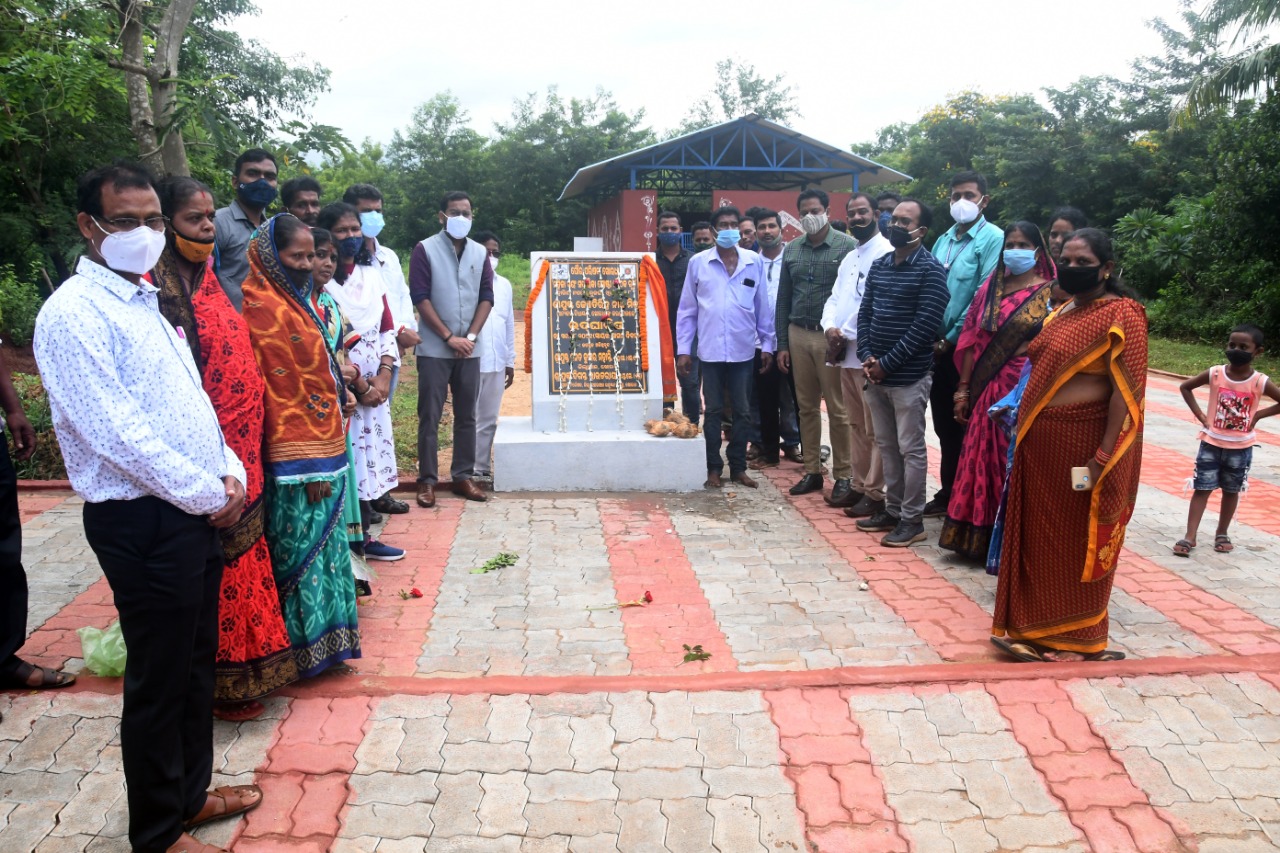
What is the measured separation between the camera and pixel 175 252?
3.11m

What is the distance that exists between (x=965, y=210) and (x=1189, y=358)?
41.2 ft

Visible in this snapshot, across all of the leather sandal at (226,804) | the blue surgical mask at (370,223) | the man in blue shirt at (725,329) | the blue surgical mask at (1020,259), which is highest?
the blue surgical mask at (370,223)

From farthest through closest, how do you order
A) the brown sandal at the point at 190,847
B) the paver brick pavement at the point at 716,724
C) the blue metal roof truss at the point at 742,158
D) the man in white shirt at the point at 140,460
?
the blue metal roof truss at the point at 742,158 → the paver brick pavement at the point at 716,724 → the brown sandal at the point at 190,847 → the man in white shirt at the point at 140,460

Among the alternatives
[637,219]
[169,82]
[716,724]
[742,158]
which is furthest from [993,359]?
[637,219]

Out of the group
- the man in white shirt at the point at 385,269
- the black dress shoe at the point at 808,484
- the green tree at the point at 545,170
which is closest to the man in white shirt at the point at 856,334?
the black dress shoe at the point at 808,484

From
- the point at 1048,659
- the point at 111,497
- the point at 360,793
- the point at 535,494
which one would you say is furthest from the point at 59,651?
the point at 1048,659

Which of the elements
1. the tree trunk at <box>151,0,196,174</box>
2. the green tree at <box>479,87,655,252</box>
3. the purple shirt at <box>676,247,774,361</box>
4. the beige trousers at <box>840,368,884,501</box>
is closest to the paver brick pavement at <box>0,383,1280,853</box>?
the beige trousers at <box>840,368,884,501</box>

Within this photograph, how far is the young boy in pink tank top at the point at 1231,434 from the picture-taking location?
544 centimetres

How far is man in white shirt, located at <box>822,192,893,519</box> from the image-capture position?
610 cm

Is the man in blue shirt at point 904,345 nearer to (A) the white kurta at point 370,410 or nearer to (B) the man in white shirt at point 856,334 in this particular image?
(B) the man in white shirt at point 856,334

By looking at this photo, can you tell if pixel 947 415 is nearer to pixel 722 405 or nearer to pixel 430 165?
pixel 722 405

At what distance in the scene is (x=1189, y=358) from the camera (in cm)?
1606

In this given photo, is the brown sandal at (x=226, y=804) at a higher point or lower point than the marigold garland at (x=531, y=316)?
lower

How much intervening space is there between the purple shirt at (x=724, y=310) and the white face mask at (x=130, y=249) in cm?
468
